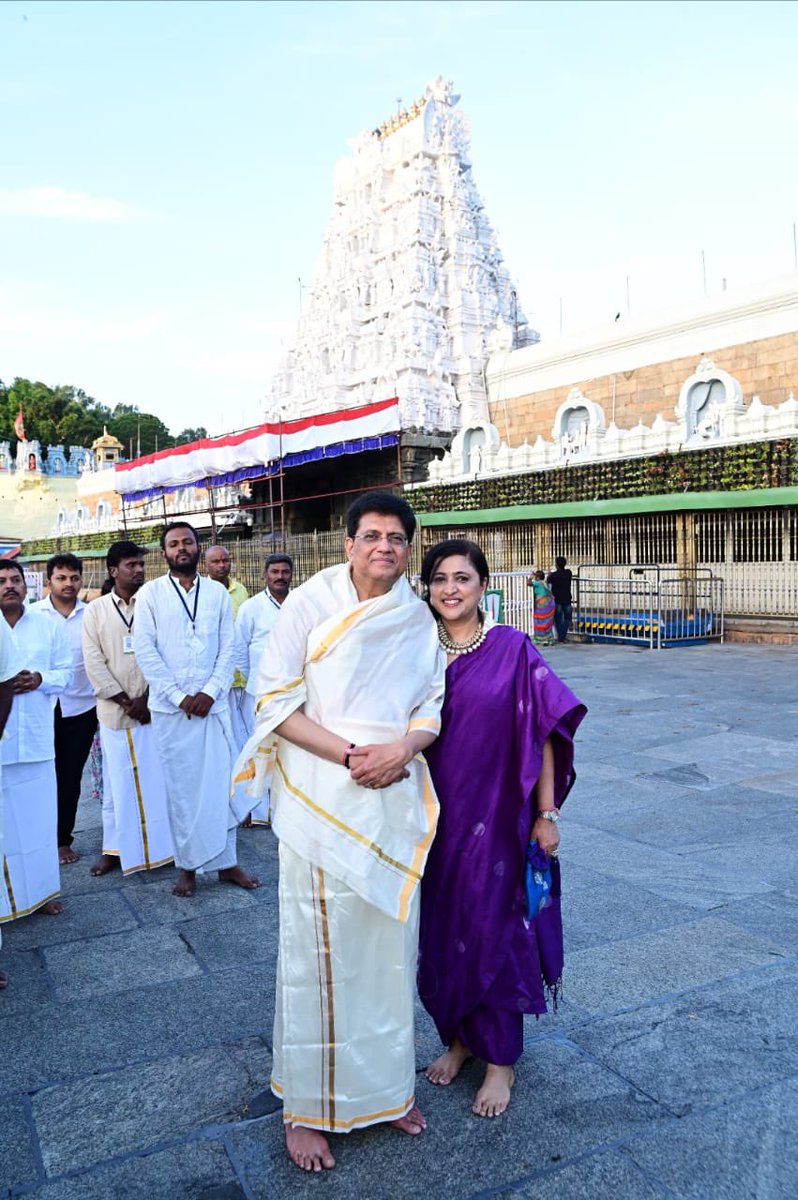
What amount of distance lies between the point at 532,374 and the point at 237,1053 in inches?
829

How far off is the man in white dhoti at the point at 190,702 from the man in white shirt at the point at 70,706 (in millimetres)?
770

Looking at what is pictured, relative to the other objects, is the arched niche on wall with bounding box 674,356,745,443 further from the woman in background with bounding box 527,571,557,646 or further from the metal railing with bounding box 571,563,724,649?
the woman in background with bounding box 527,571,557,646

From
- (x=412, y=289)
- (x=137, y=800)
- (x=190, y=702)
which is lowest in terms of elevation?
Answer: (x=137, y=800)

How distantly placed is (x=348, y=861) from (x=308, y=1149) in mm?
630

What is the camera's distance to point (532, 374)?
71.7 feet

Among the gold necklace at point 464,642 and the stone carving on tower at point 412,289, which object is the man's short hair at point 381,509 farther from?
the stone carving on tower at point 412,289

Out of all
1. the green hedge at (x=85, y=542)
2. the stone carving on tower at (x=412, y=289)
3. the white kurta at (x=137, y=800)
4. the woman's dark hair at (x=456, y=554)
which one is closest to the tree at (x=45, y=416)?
the green hedge at (x=85, y=542)

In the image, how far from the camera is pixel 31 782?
142 inches

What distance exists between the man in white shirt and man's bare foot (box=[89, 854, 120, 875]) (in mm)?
286

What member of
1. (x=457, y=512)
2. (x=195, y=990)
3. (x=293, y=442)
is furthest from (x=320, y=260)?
(x=195, y=990)

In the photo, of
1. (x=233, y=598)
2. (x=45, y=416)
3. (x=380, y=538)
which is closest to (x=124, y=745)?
(x=233, y=598)

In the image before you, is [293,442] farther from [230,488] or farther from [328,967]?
[328,967]

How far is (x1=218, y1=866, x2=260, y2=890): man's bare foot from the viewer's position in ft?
12.4

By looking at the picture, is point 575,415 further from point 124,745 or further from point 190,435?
point 190,435
